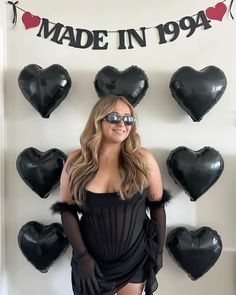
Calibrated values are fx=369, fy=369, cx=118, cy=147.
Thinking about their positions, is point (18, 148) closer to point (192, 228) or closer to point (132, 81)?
point (132, 81)

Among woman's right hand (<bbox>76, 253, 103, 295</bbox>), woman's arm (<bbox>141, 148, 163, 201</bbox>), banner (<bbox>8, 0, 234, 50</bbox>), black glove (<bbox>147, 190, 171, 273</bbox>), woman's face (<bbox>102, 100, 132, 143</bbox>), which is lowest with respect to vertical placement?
woman's right hand (<bbox>76, 253, 103, 295</bbox>)

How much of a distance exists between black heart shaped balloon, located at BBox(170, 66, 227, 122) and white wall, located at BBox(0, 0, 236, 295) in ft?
0.37

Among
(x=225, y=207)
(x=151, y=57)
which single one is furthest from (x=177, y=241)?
(x=151, y=57)

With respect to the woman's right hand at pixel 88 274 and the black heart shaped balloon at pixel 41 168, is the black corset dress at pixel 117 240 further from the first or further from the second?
the black heart shaped balloon at pixel 41 168

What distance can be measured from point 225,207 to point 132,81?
2.79 feet

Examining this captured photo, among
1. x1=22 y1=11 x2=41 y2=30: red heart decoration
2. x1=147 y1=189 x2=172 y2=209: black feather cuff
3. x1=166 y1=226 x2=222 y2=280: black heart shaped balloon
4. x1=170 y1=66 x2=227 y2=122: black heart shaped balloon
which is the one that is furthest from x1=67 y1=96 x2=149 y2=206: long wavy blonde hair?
x1=22 y1=11 x2=41 y2=30: red heart decoration

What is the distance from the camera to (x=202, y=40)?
196cm

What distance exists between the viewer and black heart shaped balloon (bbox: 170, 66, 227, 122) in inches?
71.8

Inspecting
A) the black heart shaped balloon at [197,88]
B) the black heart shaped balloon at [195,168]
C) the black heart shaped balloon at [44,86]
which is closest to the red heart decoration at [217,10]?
the black heart shaped balloon at [197,88]

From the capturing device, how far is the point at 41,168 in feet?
6.14

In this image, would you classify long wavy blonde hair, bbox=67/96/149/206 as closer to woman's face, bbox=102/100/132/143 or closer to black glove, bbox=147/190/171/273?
woman's face, bbox=102/100/132/143

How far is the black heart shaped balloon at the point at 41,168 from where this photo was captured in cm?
188

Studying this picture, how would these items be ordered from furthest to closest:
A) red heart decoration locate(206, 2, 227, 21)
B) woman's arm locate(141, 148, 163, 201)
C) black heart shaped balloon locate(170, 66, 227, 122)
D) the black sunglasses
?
1. red heart decoration locate(206, 2, 227, 21)
2. black heart shaped balloon locate(170, 66, 227, 122)
3. woman's arm locate(141, 148, 163, 201)
4. the black sunglasses

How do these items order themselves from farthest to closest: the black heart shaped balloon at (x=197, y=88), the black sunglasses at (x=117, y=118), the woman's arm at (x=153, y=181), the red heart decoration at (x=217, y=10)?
the red heart decoration at (x=217, y=10) < the black heart shaped balloon at (x=197, y=88) < the woman's arm at (x=153, y=181) < the black sunglasses at (x=117, y=118)
